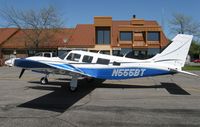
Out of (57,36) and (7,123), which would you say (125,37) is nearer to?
(57,36)

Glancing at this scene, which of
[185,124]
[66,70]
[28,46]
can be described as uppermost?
[28,46]

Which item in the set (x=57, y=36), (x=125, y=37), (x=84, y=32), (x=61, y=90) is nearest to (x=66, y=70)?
(x=61, y=90)

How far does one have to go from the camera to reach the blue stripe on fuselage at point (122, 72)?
1650 cm

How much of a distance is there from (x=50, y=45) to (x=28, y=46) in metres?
4.34

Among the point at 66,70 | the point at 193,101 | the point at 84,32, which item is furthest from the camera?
the point at 84,32

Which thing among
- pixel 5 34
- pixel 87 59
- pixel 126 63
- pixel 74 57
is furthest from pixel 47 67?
pixel 5 34

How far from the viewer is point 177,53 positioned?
1669 centimetres

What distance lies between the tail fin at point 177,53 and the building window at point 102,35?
3671 cm

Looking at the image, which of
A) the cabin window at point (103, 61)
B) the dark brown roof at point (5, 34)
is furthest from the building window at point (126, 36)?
the cabin window at point (103, 61)

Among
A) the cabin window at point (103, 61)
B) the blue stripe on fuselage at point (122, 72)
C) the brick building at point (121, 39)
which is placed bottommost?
the blue stripe on fuselage at point (122, 72)

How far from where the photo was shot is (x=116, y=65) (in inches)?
653

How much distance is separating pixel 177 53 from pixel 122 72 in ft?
10.4

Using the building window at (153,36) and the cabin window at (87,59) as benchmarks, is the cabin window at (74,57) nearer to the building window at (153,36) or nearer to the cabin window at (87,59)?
the cabin window at (87,59)

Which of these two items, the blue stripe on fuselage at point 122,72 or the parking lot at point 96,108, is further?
the blue stripe on fuselage at point 122,72
